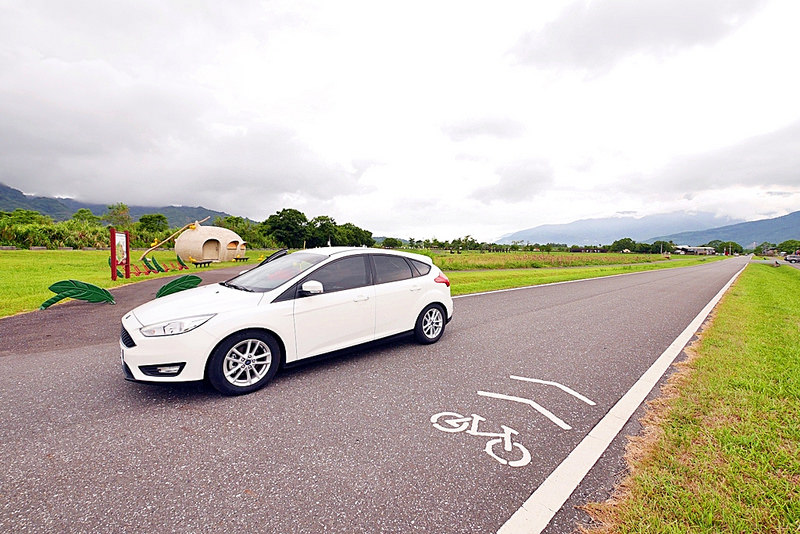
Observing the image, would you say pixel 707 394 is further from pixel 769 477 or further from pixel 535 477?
pixel 535 477

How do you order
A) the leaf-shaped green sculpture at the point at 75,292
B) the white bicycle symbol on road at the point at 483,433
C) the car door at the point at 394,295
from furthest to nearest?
the leaf-shaped green sculpture at the point at 75,292, the car door at the point at 394,295, the white bicycle symbol on road at the point at 483,433

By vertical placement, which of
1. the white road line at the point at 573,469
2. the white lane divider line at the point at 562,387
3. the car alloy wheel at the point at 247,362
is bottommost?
the white road line at the point at 573,469

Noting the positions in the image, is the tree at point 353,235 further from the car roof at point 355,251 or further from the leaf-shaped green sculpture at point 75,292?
the car roof at point 355,251

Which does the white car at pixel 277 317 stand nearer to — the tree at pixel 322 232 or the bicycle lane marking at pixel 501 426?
the bicycle lane marking at pixel 501 426

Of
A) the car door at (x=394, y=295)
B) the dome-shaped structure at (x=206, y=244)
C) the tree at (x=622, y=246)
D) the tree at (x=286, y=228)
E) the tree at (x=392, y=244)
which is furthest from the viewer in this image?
the tree at (x=622, y=246)

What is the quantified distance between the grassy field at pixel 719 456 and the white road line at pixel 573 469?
0.66 feet

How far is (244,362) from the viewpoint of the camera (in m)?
3.94

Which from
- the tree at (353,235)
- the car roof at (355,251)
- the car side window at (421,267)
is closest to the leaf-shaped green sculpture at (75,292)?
the car roof at (355,251)

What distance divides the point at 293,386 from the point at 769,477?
13.4ft

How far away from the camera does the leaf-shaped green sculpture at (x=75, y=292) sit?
820 cm

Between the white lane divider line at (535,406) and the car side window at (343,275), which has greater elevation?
the car side window at (343,275)

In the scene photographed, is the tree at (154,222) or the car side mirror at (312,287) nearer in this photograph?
Result: the car side mirror at (312,287)

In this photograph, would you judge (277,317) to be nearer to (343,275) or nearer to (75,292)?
(343,275)

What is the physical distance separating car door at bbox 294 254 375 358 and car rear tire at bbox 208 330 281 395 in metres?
0.35
